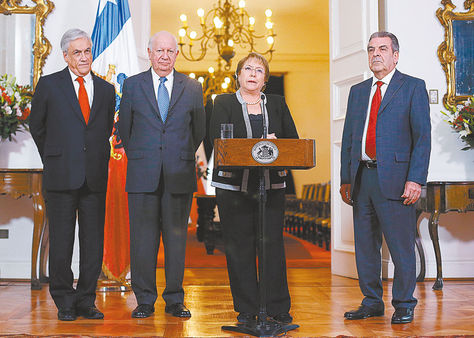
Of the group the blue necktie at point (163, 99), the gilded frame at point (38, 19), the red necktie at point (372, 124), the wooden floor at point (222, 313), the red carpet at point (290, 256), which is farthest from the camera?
the red carpet at point (290, 256)

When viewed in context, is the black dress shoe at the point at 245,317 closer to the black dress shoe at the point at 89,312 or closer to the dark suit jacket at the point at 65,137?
the black dress shoe at the point at 89,312

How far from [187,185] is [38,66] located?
239 cm

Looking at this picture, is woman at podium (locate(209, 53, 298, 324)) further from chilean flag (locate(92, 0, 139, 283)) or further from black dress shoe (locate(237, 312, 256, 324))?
chilean flag (locate(92, 0, 139, 283))

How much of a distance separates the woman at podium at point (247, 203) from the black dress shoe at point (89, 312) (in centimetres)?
81

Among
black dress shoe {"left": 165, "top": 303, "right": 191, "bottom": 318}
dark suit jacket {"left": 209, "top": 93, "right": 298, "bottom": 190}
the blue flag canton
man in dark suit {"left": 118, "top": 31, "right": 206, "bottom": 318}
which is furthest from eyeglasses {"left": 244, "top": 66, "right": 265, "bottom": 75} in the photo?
the blue flag canton

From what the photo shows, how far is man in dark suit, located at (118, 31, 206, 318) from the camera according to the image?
3.34 meters

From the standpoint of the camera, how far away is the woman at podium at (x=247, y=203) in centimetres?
307

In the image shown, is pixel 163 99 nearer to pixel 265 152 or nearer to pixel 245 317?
pixel 265 152

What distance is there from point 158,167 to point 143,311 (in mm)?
831

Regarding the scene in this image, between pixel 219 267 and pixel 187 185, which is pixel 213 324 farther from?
pixel 219 267

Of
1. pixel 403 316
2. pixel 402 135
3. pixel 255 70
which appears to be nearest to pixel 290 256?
pixel 403 316

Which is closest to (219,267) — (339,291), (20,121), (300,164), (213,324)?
(339,291)

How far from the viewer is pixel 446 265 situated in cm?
516

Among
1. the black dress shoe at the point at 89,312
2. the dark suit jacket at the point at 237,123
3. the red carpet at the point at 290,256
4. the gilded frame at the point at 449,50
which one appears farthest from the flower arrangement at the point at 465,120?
the black dress shoe at the point at 89,312
